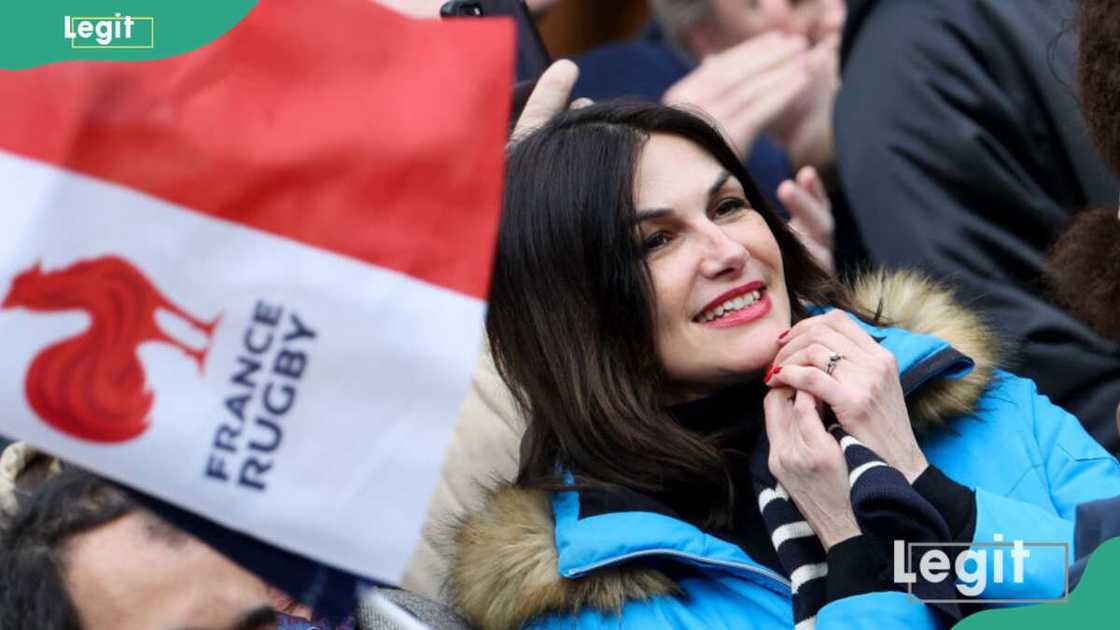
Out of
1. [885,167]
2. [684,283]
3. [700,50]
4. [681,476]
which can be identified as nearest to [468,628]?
[681,476]

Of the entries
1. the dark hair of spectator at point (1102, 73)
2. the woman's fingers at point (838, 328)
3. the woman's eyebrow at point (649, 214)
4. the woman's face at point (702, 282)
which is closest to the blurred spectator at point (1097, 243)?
the dark hair of spectator at point (1102, 73)

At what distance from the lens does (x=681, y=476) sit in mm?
2938

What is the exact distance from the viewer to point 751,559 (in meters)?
2.86

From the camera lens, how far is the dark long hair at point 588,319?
9.71 feet

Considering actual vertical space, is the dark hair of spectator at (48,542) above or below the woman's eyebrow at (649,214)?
below

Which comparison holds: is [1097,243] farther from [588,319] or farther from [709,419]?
[588,319]

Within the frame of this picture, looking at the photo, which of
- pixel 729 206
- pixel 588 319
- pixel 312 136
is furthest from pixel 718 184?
pixel 312 136

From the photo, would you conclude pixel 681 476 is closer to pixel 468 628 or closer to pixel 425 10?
pixel 468 628

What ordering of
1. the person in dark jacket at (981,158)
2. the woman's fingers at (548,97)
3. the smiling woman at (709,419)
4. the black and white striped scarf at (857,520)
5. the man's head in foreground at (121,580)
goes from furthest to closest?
the person in dark jacket at (981,158) < the woman's fingers at (548,97) < the smiling woman at (709,419) < the black and white striped scarf at (857,520) < the man's head in foreground at (121,580)

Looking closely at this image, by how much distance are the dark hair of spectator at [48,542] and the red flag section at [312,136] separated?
15.3 inches

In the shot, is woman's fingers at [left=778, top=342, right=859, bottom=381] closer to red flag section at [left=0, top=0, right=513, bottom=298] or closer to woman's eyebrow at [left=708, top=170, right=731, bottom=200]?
woman's eyebrow at [left=708, top=170, right=731, bottom=200]

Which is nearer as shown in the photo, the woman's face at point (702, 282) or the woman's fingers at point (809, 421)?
the woman's fingers at point (809, 421)

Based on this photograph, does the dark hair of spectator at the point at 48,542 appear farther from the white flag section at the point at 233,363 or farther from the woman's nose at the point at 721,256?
the woman's nose at the point at 721,256

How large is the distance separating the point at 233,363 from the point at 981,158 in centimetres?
188
